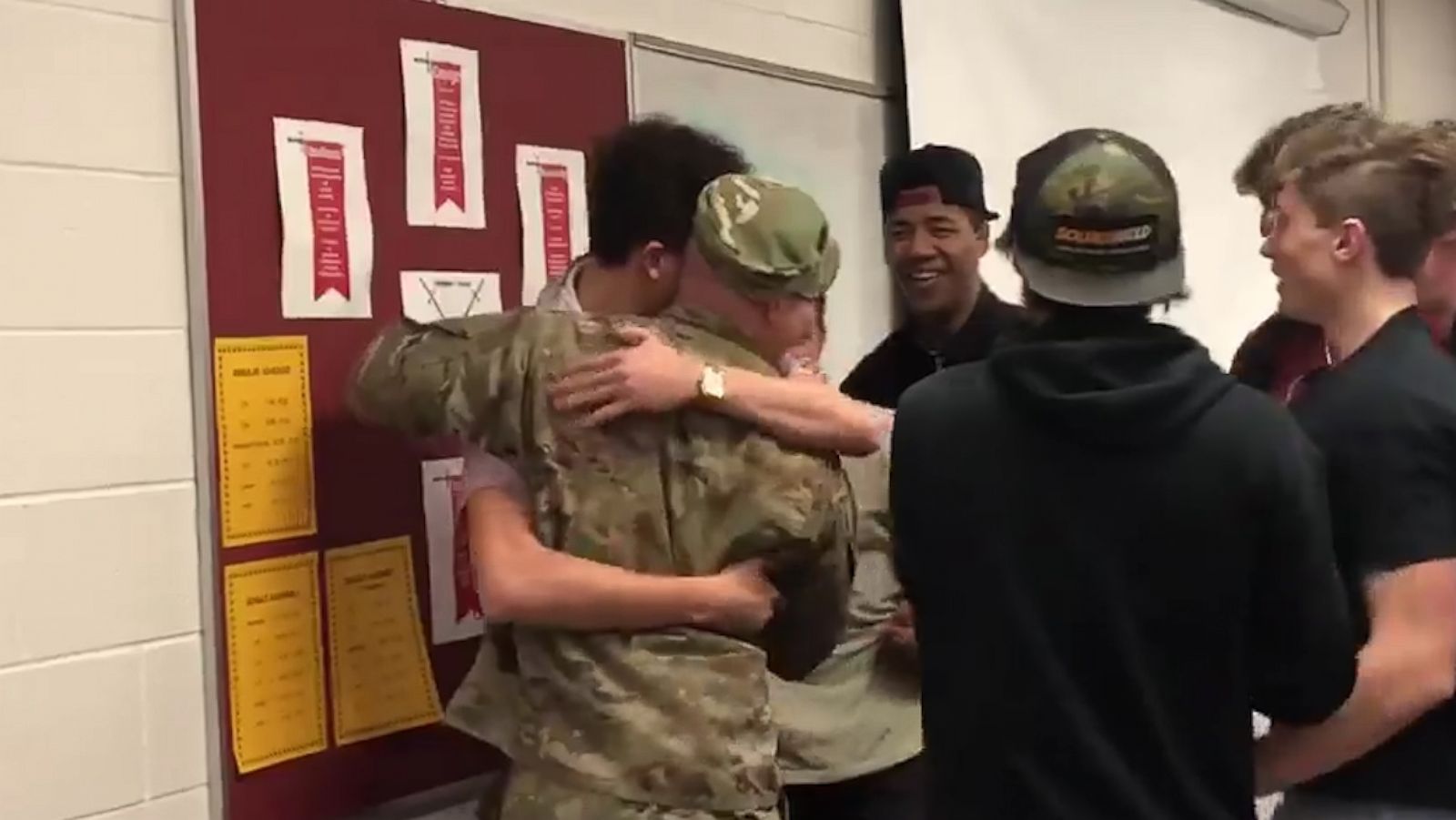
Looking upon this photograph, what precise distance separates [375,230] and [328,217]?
0.08m

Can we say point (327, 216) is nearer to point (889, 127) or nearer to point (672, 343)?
point (672, 343)

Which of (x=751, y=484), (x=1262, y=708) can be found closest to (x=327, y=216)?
(x=751, y=484)

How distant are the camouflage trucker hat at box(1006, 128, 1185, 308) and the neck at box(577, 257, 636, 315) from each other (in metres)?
0.50

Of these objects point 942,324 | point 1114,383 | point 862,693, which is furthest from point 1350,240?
point 942,324

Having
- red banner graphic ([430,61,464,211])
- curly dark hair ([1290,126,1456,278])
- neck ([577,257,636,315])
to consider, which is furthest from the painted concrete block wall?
neck ([577,257,636,315])

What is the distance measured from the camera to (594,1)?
8.41 feet

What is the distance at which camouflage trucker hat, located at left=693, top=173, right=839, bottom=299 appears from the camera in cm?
171

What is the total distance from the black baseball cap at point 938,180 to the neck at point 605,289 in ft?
3.72

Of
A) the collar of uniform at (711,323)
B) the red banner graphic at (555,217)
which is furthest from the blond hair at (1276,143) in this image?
the red banner graphic at (555,217)

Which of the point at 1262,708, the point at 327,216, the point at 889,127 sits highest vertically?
the point at 889,127

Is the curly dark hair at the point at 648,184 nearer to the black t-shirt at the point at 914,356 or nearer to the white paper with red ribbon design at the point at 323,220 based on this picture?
the white paper with red ribbon design at the point at 323,220

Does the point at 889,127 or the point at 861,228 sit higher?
the point at 889,127

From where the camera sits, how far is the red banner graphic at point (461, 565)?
2232 millimetres

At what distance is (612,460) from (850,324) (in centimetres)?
160
